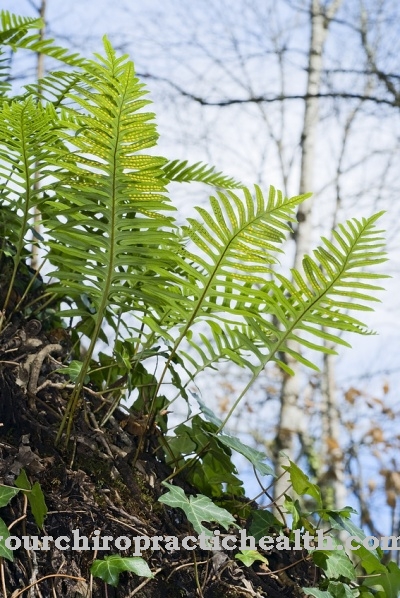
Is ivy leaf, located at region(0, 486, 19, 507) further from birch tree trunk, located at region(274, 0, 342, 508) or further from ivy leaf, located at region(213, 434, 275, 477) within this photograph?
birch tree trunk, located at region(274, 0, 342, 508)

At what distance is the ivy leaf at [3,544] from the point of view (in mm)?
800

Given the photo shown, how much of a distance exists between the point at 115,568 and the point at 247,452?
28 centimetres

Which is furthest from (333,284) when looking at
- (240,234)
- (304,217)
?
(304,217)

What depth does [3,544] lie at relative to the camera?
0.81 meters

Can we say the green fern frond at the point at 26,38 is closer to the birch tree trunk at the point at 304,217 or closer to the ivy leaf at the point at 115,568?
the ivy leaf at the point at 115,568

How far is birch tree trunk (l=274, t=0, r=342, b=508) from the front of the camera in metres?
5.14

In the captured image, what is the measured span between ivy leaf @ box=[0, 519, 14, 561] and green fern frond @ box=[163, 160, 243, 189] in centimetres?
72

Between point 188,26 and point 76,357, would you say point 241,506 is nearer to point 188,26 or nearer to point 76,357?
point 76,357

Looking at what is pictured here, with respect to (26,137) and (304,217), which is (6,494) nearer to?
(26,137)

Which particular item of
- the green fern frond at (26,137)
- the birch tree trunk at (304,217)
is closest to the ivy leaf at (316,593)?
the green fern frond at (26,137)

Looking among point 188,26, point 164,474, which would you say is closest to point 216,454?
point 164,474

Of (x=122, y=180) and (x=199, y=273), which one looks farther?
(x=199, y=273)

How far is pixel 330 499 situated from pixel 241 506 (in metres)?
6.18

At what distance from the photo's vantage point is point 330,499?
689cm
